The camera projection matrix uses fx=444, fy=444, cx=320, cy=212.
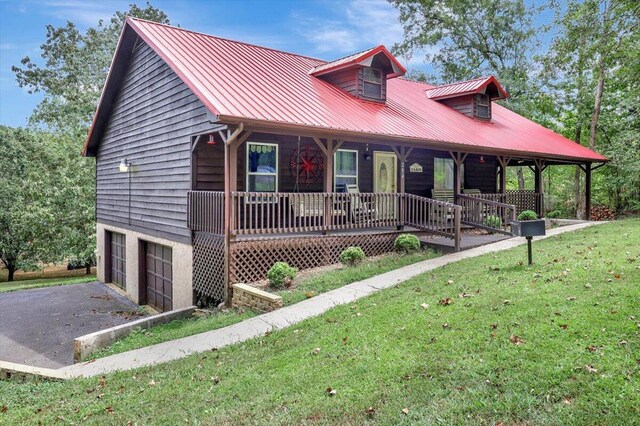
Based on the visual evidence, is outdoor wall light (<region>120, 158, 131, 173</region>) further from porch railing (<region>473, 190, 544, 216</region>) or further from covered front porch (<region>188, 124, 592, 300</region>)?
porch railing (<region>473, 190, 544, 216</region>)

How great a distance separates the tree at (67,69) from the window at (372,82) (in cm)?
1884

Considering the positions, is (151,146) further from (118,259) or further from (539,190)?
(539,190)

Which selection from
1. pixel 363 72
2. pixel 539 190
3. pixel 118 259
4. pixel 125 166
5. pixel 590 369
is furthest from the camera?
pixel 539 190

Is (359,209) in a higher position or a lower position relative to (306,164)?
lower

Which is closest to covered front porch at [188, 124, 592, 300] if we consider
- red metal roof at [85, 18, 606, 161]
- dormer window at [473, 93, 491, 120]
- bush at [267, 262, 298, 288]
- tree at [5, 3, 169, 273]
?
red metal roof at [85, 18, 606, 161]

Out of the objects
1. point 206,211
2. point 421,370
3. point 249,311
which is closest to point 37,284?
point 206,211

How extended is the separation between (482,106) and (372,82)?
7.22 m

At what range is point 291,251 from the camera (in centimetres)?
1047

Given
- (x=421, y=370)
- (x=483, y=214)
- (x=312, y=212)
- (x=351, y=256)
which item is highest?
(x=312, y=212)

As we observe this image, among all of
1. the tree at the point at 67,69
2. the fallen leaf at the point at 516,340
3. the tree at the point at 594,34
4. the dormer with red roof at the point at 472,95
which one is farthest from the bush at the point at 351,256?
the tree at the point at 67,69

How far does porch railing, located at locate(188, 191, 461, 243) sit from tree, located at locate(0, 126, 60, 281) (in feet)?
50.0

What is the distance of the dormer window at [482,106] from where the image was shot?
64.5 ft

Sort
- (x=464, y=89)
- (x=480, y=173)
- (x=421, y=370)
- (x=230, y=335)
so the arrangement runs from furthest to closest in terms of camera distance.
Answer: (x=464, y=89)
(x=480, y=173)
(x=230, y=335)
(x=421, y=370)

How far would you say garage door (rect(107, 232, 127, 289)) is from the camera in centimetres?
1597
